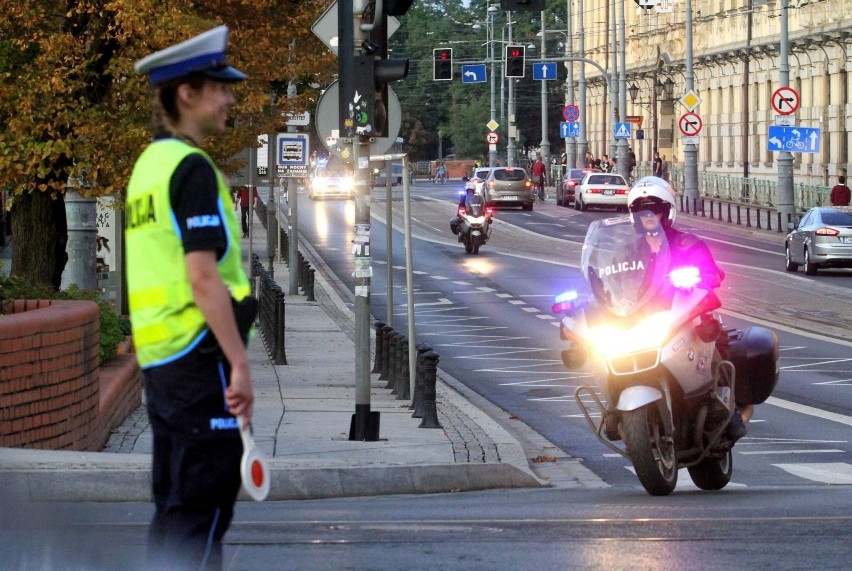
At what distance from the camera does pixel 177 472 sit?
4.84 m

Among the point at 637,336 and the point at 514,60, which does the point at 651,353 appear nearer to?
the point at 637,336

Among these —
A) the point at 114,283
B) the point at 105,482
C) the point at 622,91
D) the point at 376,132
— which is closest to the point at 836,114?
the point at 622,91

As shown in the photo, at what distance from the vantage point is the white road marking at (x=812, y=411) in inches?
614

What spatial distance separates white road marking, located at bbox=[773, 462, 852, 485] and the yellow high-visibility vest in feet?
24.4

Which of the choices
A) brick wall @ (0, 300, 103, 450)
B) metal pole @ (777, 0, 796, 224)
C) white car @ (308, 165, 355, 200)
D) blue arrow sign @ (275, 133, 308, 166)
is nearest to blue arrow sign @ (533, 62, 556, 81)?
white car @ (308, 165, 355, 200)

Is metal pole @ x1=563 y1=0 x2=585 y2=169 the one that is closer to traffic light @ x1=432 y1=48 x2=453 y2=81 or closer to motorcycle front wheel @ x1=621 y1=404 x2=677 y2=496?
traffic light @ x1=432 y1=48 x2=453 y2=81

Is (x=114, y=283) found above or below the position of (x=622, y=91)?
below

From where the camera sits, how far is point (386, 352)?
18.3 m

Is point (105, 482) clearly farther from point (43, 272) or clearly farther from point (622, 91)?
point (622, 91)

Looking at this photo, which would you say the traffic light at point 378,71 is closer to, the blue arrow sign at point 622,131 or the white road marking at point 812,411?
the white road marking at point 812,411

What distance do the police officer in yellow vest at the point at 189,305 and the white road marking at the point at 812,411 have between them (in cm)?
1116

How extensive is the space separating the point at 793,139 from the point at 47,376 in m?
39.3

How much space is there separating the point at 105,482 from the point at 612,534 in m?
2.83

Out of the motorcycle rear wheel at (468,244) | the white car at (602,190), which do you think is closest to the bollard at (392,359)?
the motorcycle rear wheel at (468,244)
